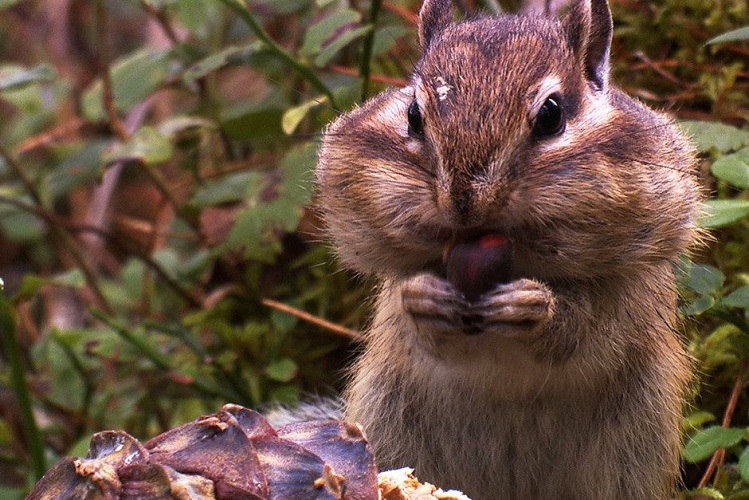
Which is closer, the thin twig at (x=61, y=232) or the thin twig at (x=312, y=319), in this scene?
the thin twig at (x=312, y=319)

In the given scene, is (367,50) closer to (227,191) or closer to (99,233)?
(227,191)

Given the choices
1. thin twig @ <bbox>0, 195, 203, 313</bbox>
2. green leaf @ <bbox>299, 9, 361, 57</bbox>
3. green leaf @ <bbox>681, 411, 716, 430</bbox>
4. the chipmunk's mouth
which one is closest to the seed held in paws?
the chipmunk's mouth

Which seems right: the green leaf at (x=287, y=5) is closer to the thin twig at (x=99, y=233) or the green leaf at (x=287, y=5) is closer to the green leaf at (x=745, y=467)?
the thin twig at (x=99, y=233)

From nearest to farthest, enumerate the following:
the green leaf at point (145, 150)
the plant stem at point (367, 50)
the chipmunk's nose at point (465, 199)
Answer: the chipmunk's nose at point (465, 199)
the plant stem at point (367, 50)
the green leaf at point (145, 150)

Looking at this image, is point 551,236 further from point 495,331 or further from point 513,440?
point 513,440

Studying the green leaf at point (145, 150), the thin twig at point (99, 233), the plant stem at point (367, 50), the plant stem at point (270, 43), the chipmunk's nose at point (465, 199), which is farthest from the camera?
the thin twig at point (99, 233)

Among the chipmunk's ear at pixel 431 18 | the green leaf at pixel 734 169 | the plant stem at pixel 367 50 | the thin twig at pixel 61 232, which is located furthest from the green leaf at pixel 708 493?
the thin twig at pixel 61 232

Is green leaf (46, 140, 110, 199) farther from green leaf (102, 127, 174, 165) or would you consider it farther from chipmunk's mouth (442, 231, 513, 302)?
chipmunk's mouth (442, 231, 513, 302)
